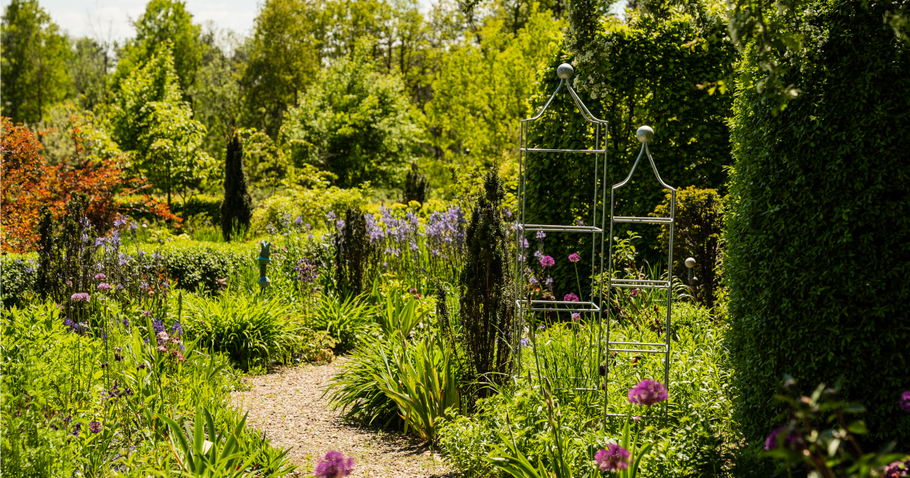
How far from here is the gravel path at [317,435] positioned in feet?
12.3

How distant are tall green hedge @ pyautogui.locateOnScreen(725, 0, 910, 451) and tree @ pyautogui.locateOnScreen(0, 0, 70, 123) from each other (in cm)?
3345

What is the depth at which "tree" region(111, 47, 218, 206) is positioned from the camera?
13.6 meters

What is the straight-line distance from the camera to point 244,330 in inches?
224

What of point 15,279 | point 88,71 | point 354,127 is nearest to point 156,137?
point 354,127

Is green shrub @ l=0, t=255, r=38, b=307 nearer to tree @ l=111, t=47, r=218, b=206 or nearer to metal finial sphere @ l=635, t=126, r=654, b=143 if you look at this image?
metal finial sphere @ l=635, t=126, r=654, b=143

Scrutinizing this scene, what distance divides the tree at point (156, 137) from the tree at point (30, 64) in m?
18.5

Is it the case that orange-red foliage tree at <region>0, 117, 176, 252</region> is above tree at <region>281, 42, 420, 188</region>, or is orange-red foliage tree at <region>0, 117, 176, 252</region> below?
below

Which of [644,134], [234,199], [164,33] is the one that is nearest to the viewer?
[644,134]

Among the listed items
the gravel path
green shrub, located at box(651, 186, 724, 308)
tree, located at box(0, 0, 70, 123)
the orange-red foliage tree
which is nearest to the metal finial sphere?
the gravel path

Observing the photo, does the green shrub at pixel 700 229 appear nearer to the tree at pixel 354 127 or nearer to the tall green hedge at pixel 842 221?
the tall green hedge at pixel 842 221

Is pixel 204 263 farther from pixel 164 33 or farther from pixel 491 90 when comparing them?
pixel 164 33

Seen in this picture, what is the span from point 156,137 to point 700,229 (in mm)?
12049

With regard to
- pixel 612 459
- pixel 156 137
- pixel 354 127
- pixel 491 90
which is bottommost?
Result: pixel 612 459

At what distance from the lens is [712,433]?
293cm
